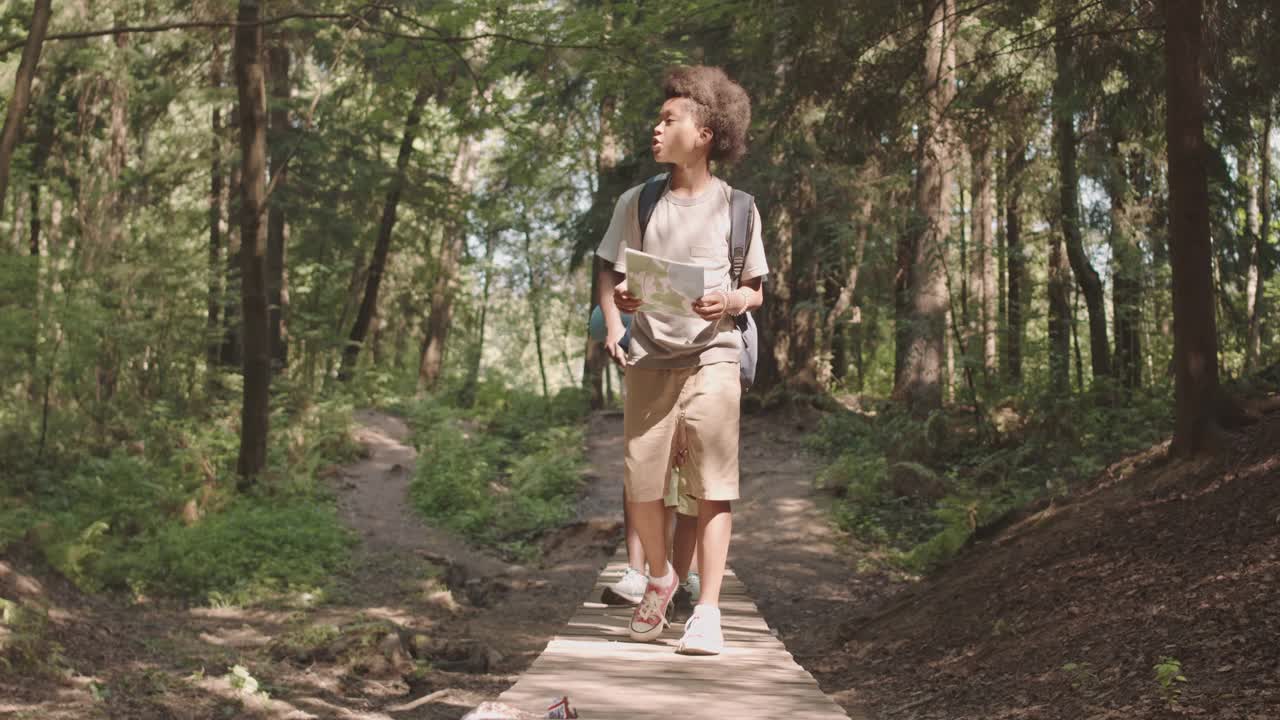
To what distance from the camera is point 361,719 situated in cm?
688

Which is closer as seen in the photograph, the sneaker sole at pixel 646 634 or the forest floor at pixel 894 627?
the sneaker sole at pixel 646 634

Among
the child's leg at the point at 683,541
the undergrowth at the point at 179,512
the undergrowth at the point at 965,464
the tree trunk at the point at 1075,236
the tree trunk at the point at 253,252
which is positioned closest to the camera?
the child's leg at the point at 683,541

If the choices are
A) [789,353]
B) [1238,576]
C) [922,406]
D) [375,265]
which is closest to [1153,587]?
[1238,576]

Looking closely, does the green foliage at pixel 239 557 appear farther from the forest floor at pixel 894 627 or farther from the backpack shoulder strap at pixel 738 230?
the backpack shoulder strap at pixel 738 230

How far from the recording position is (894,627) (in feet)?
27.9

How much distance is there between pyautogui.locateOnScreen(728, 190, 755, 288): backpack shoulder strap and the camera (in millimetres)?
4465

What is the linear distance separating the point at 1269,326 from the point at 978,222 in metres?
6.17

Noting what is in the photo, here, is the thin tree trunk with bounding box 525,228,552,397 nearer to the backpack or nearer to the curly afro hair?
the curly afro hair

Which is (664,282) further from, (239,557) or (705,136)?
(239,557)

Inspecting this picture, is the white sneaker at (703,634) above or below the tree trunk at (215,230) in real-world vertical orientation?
below

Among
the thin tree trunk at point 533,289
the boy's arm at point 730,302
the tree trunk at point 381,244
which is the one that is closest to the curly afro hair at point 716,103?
the boy's arm at point 730,302

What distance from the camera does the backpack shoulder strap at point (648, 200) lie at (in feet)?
15.0

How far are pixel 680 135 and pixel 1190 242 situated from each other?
4993 millimetres

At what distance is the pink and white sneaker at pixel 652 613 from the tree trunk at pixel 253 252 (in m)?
10.5
